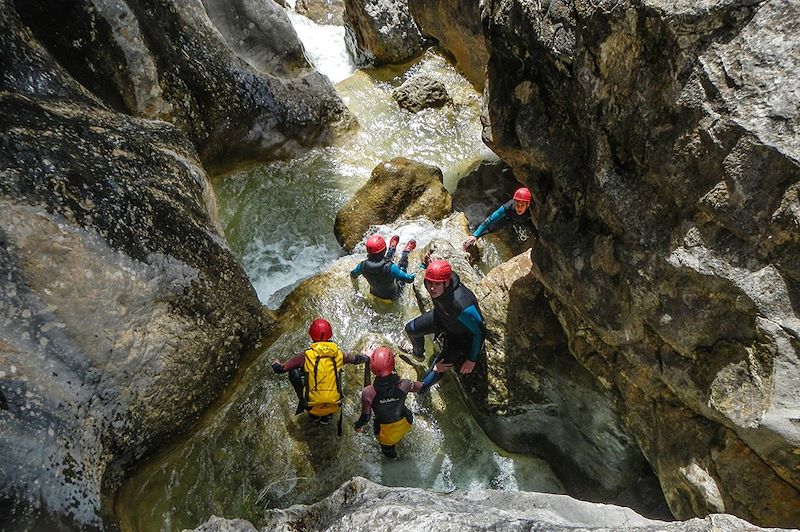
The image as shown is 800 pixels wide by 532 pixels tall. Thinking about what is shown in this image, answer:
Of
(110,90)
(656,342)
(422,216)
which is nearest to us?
(656,342)

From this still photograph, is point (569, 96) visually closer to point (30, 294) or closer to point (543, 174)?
point (543, 174)

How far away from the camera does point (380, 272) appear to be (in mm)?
6930

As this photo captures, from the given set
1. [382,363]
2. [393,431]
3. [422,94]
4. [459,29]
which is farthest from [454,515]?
[459,29]

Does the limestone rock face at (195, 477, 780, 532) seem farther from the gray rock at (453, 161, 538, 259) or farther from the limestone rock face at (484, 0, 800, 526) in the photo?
the gray rock at (453, 161, 538, 259)

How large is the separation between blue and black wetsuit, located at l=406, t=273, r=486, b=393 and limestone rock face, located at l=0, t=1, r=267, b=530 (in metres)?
2.47

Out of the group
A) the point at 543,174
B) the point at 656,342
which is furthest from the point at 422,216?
the point at 656,342

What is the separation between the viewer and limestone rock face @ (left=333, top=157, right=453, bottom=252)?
29.5 ft

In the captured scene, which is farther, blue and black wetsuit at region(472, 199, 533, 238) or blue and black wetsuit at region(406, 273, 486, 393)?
blue and black wetsuit at region(472, 199, 533, 238)

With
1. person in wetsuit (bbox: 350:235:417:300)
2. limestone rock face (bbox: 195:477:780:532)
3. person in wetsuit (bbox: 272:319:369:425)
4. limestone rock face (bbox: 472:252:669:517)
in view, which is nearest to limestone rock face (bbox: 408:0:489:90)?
person in wetsuit (bbox: 350:235:417:300)

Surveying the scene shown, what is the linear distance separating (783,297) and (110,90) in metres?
9.18

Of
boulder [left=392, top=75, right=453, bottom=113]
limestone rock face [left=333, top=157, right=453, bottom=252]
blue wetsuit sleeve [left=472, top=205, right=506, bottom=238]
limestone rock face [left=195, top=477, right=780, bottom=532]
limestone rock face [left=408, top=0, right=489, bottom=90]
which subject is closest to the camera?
limestone rock face [left=195, top=477, right=780, bottom=532]

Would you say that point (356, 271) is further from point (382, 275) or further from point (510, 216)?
point (510, 216)

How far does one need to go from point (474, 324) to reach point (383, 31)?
10010mm

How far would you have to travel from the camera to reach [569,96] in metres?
4.39
